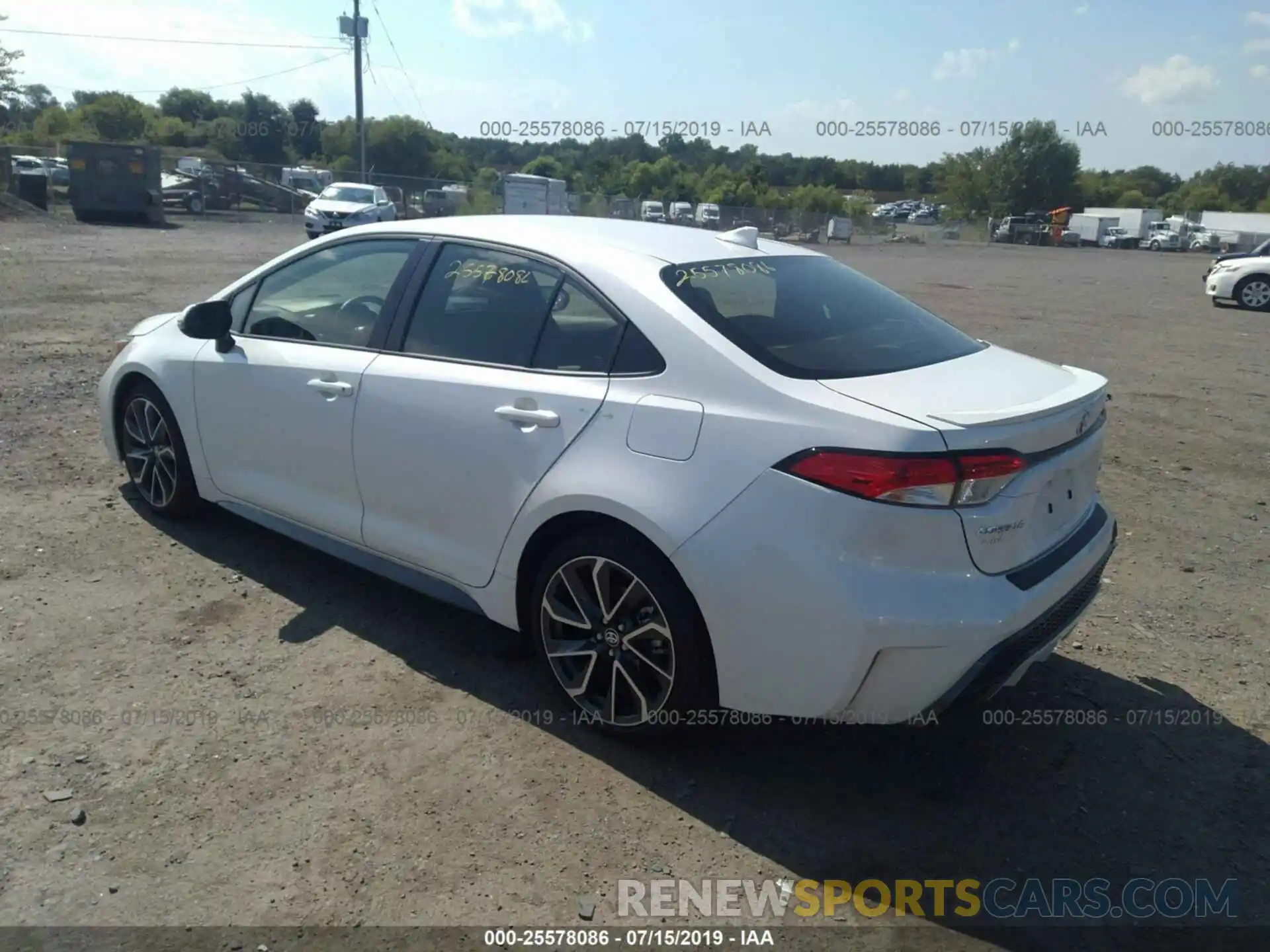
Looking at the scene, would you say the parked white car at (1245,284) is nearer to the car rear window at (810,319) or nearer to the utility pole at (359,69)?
the car rear window at (810,319)

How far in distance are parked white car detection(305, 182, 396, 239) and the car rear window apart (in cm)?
2576

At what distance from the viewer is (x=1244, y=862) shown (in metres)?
2.93

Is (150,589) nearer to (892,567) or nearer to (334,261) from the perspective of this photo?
(334,261)

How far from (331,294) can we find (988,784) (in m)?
3.34

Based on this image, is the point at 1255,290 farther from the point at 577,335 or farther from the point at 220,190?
the point at 220,190

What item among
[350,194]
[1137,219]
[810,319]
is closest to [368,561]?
[810,319]

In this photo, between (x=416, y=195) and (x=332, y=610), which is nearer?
(x=332, y=610)

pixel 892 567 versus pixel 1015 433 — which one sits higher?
pixel 1015 433

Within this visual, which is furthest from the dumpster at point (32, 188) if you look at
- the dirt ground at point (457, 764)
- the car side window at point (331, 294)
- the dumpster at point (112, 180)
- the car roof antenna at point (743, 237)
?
the car roof antenna at point (743, 237)

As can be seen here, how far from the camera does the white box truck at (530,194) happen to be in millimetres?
35812

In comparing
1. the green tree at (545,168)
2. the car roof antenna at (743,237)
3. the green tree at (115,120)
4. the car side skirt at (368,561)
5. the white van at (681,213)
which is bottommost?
the car side skirt at (368,561)

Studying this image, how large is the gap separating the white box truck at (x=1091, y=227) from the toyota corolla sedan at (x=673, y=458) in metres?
76.2

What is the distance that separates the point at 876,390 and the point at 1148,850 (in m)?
1.60

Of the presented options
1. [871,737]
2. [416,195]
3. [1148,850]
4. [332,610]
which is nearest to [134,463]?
[332,610]
